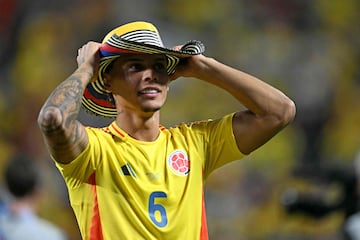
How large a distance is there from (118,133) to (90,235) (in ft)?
1.33

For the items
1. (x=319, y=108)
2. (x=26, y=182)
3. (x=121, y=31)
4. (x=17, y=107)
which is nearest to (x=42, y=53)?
(x=17, y=107)

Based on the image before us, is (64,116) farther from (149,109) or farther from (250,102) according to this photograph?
(250,102)

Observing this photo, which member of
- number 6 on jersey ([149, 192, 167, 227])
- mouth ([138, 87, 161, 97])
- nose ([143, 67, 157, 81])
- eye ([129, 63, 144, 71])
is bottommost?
number 6 on jersey ([149, 192, 167, 227])

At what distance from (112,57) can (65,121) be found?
1.25 ft

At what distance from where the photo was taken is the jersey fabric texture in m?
3.61

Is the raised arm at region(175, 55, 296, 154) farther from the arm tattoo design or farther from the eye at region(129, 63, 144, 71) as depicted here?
the arm tattoo design

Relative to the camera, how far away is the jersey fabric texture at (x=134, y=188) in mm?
3605

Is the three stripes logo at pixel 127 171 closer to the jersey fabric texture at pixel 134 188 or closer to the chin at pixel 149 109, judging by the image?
the jersey fabric texture at pixel 134 188

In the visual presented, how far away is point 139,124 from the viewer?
12.3ft

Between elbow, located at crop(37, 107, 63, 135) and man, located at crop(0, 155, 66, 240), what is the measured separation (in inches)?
66.7

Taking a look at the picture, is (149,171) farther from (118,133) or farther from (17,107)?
(17,107)

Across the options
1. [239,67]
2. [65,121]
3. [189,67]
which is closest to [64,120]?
[65,121]

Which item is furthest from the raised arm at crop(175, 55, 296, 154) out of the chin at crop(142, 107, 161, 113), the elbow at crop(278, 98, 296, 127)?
the chin at crop(142, 107, 161, 113)

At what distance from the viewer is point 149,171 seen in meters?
3.69
